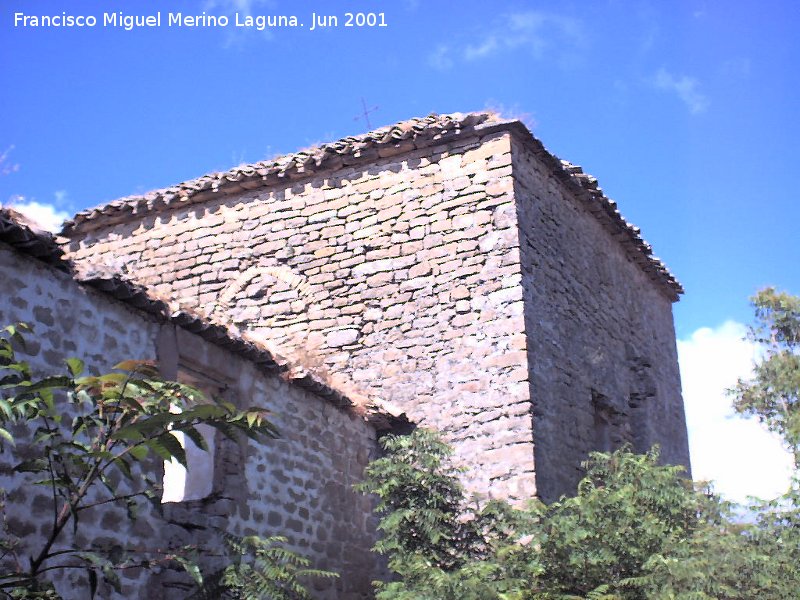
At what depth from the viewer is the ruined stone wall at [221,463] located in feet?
18.3

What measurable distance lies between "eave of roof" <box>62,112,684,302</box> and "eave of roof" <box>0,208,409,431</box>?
2896 mm

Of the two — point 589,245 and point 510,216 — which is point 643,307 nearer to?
point 589,245

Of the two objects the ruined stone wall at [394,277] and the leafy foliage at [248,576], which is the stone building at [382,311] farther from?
the leafy foliage at [248,576]

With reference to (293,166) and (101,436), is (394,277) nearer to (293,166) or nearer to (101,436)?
(293,166)

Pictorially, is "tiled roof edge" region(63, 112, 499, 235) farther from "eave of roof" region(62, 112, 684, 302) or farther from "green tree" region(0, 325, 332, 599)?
"green tree" region(0, 325, 332, 599)

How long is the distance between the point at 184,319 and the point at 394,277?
337cm

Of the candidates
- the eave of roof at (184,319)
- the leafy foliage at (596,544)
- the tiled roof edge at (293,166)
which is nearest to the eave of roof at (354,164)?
the tiled roof edge at (293,166)

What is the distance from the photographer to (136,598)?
603 cm

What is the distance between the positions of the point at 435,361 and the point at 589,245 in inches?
119

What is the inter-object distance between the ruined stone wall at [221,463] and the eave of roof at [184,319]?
0.20 ft

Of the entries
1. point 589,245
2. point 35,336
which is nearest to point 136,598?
point 35,336

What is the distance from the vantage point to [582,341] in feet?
33.7

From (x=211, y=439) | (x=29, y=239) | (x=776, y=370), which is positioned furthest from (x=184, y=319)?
(x=776, y=370)

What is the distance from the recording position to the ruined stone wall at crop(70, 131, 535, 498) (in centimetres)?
890
